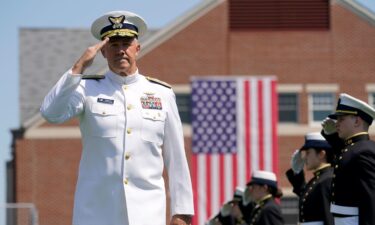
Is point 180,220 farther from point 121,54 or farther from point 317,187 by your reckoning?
point 317,187

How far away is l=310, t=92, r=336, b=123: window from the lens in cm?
4284

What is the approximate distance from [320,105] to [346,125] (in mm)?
33996

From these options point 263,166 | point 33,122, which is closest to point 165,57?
point 33,122

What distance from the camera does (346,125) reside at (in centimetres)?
912

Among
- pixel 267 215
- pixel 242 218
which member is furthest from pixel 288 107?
pixel 267 215

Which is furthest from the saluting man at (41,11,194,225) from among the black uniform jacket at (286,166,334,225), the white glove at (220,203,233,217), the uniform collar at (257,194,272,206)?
the white glove at (220,203,233,217)

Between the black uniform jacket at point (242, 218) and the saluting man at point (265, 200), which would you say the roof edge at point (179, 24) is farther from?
the saluting man at point (265, 200)

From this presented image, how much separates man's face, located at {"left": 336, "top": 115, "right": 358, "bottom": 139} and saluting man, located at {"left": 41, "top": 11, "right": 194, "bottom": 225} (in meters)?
2.03

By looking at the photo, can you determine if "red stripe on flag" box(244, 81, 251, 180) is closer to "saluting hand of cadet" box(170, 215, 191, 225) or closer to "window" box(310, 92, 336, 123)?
"window" box(310, 92, 336, 123)

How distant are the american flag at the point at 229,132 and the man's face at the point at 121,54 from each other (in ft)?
89.6

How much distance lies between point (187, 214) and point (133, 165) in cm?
44

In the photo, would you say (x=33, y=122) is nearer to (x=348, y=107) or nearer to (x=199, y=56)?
(x=199, y=56)

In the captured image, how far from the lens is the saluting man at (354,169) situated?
28.6 ft

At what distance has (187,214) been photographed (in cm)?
725
